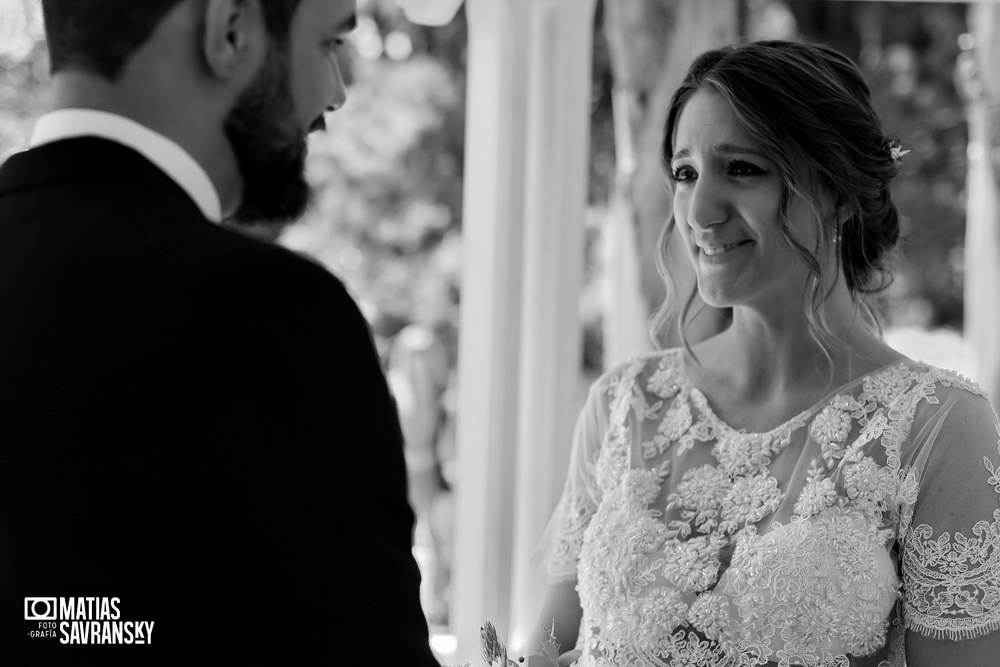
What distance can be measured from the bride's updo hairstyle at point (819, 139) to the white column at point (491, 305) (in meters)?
1.28

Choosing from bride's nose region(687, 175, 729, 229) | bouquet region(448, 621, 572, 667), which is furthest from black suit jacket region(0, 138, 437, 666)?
bride's nose region(687, 175, 729, 229)

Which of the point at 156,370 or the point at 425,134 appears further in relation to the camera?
the point at 425,134

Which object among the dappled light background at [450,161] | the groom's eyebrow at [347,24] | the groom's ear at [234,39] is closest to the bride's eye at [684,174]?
the groom's eyebrow at [347,24]

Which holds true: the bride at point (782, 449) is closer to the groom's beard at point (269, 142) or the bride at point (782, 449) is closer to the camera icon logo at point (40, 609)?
the groom's beard at point (269, 142)

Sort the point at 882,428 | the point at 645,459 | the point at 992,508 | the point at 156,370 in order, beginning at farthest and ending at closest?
the point at 645,459 → the point at 882,428 → the point at 992,508 → the point at 156,370

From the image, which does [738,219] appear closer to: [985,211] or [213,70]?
[213,70]

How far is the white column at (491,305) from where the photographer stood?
135 inches

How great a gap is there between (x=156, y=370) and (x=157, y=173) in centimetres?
18

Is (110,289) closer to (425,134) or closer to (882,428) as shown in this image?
(882,428)

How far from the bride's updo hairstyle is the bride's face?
0.8 inches

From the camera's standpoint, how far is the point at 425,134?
1027 centimetres

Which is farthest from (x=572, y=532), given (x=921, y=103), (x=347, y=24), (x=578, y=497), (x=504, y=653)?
(x=921, y=103)

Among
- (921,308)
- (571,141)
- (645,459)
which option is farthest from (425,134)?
(645,459)

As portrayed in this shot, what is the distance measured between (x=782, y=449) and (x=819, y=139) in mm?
572
